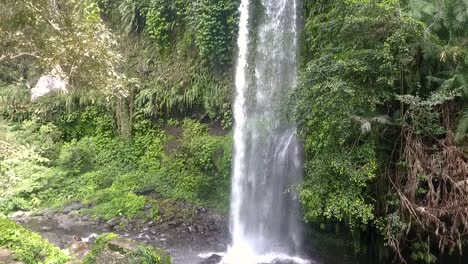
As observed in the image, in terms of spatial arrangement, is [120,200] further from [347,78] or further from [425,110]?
[425,110]

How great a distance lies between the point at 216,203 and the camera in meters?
13.2

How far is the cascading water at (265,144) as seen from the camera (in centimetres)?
1094

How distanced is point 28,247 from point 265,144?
6.41 m

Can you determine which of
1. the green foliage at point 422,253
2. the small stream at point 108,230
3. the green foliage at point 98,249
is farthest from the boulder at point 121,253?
the green foliage at point 422,253

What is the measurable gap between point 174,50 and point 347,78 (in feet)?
30.5

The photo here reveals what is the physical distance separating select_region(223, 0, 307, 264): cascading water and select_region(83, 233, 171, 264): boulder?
3.61m

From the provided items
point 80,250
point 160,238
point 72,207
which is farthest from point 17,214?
point 80,250

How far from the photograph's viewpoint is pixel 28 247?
7.52 meters

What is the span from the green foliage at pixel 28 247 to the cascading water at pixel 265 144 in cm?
403

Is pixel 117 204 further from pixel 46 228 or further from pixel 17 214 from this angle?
pixel 17 214

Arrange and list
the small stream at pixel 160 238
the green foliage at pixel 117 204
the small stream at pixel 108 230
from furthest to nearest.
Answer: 1. the green foliage at pixel 117 204
2. the small stream at pixel 108 230
3. the small stream at pixel 160 238

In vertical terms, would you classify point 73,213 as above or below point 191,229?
above

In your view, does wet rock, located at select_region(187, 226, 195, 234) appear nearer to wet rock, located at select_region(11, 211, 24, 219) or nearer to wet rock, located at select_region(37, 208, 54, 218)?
wet rock, located at select_region(37, 208, 54, 218)

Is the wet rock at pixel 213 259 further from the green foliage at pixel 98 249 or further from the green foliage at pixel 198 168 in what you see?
the green foliage at pixel 98 249
